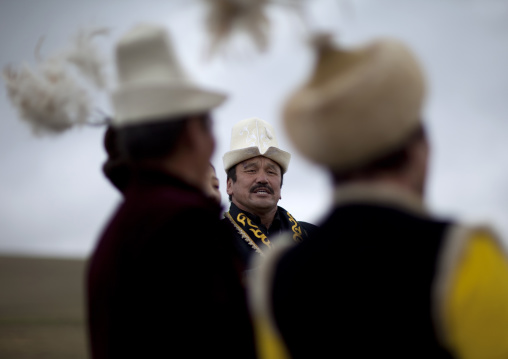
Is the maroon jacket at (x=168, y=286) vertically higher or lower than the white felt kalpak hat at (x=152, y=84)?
lower

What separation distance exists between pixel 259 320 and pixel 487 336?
61 centimetres

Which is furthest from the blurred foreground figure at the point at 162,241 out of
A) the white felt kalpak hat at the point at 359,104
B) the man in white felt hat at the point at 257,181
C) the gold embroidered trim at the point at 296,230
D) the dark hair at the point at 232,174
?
the dark hair at the point at 232,174

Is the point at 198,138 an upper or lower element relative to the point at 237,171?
lower

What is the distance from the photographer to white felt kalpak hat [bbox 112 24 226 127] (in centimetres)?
178

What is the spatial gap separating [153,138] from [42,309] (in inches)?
705

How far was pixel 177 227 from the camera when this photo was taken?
1660 millimetres

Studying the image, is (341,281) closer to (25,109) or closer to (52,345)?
(25,109)

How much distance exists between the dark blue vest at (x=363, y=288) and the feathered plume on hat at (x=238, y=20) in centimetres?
52

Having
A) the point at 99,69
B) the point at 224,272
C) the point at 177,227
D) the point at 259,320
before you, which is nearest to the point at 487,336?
the point at 259,320

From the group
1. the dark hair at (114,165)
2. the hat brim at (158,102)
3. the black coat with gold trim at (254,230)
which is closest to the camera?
the hat brim at (158,102)

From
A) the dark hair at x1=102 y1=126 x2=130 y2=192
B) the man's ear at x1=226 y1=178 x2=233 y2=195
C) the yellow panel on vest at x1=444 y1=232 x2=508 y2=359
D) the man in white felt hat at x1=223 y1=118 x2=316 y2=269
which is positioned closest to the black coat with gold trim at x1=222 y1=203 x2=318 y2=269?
the man in white felt hat at x1=223 y1=118 x2=316 y2=269

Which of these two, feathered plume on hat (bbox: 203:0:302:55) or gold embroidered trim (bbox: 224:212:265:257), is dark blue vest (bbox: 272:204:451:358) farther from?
gold embroidered trim (bbox: 224:212:265:257)

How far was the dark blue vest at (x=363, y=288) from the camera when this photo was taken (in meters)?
1.27

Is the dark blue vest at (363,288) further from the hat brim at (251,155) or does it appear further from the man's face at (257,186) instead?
the hat brim at (251,155)
